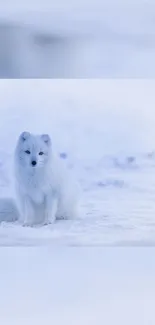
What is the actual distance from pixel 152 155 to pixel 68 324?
0.76 meters

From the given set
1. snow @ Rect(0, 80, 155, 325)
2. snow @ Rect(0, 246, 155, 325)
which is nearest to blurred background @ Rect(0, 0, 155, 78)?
snow @ Rect(0, 80, 155, 325)

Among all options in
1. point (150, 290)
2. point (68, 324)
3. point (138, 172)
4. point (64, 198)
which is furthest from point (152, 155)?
point (68, 324)

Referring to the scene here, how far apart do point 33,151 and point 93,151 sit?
9.8 inches

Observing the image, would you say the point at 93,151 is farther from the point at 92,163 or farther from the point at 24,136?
the point at 24,136

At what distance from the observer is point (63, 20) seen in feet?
7.38

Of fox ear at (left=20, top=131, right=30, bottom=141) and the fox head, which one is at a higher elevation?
fox ear at (left=20, top=131, right=30, bottom=141)

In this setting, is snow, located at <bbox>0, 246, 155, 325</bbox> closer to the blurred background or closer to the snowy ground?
the snowy ground

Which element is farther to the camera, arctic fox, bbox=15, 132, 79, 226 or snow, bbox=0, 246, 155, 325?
arctic fox, bbox=15, 132, 79, 226

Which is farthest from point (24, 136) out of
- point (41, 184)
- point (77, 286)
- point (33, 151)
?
point (77, 286)

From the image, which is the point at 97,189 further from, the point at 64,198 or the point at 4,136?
the point at 4,136

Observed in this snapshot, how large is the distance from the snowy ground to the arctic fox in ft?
0.12

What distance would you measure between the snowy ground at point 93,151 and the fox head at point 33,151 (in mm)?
32

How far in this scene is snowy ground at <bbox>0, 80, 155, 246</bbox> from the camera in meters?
2.27

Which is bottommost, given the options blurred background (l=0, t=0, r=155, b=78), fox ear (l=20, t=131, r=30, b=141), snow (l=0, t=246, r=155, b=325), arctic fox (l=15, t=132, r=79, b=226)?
snow (l=0, t=246, r=155, b=325)
